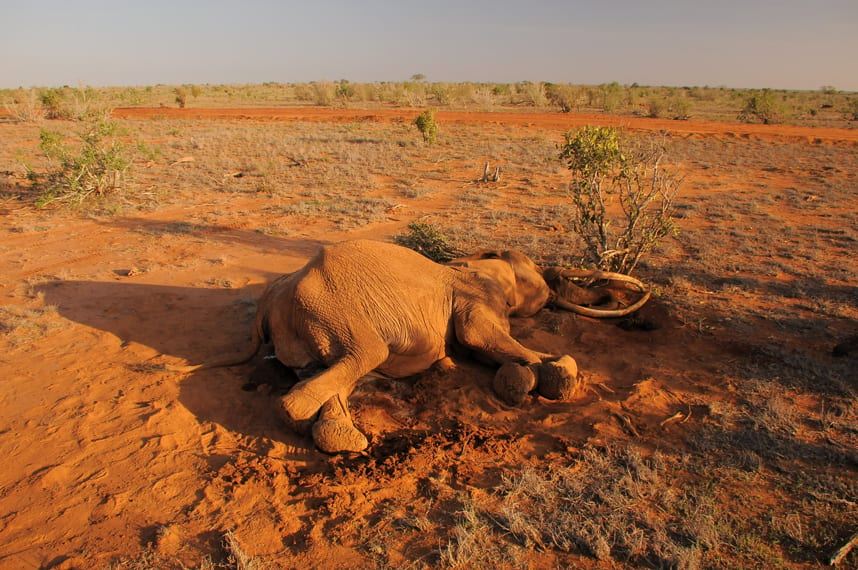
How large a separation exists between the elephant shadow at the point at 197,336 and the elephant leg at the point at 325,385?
10.7 inches

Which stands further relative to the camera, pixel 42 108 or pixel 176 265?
pixel 42 108

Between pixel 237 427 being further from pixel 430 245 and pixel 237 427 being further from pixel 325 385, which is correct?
pixel 430 245

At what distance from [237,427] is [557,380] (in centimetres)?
250

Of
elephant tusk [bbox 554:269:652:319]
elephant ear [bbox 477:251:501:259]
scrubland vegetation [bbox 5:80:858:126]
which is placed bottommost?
elephant tusk [bbox 554:269:652:319]

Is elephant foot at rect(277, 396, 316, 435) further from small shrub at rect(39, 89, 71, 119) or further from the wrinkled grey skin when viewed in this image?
small shrub at rect(39, 89, 71, 119)

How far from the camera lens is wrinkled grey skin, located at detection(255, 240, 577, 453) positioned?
12.3 feet

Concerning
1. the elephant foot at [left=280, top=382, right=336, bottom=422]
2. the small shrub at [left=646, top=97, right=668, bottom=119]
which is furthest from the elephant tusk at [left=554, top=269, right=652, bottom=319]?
the small shrub at [left=646, top=97, right=668, bottom=119]

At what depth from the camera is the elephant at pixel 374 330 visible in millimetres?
3740

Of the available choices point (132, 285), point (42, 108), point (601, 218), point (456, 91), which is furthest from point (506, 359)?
point (456, 91)

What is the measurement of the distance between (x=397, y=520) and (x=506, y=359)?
183 centimetres

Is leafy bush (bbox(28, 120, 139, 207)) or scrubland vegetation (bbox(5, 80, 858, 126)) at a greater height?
scrubland vegetation (bbox(5, 80, 858, 126))

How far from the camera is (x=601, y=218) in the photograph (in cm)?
669

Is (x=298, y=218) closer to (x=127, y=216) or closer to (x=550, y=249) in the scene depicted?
(x=127, y=216)

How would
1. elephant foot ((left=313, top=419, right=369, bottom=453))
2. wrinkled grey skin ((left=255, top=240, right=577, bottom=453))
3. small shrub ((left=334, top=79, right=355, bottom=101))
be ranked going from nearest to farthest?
elephant foot ((left=313, top=419, right=369, bottom=453))
wrinkled grey skin ((left=255, top=240, right=577, bottom=453))
small shrub ((left=334, top=79, right=355, bottom=101))
